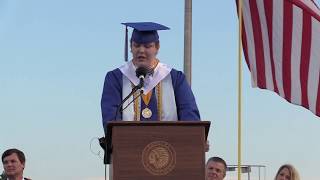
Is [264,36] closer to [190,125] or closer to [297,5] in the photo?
[297,5]

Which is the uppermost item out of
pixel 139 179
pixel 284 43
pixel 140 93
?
pixel 284 43

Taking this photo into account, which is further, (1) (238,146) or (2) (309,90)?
(2) (309,90)

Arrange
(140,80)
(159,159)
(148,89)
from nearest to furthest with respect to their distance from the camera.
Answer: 1. (159,159)
2. (140,80)
3. (148,89)

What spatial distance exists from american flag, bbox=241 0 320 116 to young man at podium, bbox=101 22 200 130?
13.4 feet

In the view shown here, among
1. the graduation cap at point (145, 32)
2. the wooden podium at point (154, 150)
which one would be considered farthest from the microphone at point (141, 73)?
the wooden podium at point (154, 150)

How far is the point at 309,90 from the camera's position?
1225cm

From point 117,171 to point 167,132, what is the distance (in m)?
0.44

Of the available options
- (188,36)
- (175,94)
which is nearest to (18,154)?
(175,94)

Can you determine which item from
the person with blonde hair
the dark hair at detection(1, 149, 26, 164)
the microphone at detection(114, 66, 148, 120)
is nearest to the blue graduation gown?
the microphone at detection(114, 66, 148, 120)

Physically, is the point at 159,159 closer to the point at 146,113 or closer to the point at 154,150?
the point at 154,150

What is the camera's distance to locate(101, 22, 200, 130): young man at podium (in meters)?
7.91

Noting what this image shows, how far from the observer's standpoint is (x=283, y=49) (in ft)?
40.1

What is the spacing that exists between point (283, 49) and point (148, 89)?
4449 mm

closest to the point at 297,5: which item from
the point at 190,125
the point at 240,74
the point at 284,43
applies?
the point at 284,43
